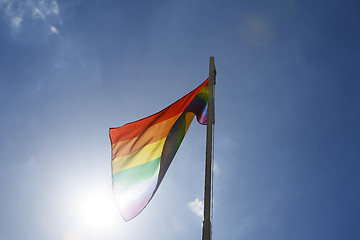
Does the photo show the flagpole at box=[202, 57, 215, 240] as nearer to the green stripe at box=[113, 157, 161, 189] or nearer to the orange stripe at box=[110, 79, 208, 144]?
the orange stripe at box=[110, 79, 208, 144]

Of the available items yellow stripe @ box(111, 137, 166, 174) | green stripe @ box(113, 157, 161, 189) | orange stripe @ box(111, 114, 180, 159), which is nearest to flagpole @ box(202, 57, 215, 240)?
orange stripe @ box(111, 114, 180, 159)

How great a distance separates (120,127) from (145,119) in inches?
31.3

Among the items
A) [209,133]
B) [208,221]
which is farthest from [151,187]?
[208,221]

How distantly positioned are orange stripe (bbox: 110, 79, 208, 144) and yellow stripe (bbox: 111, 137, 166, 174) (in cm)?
57

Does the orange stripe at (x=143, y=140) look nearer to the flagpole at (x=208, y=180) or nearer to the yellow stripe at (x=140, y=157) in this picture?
the yellow stripe at (x=140, y=157)

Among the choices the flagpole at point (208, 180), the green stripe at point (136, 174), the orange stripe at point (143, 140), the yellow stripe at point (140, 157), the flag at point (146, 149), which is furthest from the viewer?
the orange stripe at point (143, 140)

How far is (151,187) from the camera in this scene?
8914mm

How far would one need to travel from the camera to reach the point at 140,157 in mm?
9672

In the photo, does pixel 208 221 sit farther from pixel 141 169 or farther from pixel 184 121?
pixel 184 121

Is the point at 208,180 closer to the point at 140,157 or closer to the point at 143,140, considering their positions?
the point at 140,157

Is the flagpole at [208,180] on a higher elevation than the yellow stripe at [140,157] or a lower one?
lower

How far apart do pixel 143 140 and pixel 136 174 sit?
1119mm

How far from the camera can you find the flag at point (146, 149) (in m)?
8.83

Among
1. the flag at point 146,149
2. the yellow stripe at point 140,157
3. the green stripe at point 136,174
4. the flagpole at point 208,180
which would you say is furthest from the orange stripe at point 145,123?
the flagpole at point 208,180
